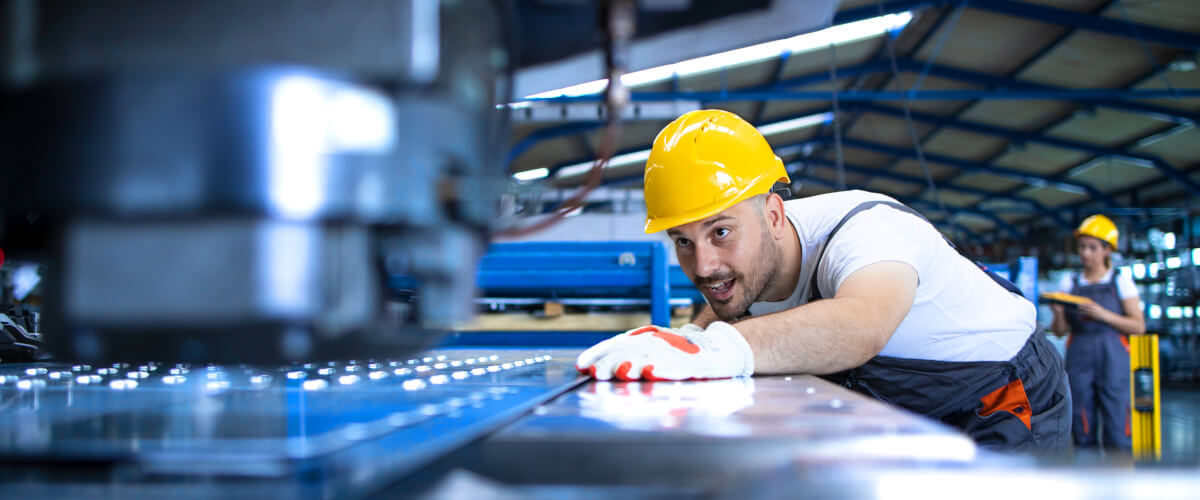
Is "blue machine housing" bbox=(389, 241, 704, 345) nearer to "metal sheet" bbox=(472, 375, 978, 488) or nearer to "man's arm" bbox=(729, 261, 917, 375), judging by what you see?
"man's arm" bbox=(729, 261, 917, 375)

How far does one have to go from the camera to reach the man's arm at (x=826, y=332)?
3.78 feet

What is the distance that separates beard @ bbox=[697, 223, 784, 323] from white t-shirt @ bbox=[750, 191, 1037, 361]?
0.23 feet

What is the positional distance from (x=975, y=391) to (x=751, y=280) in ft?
1.72

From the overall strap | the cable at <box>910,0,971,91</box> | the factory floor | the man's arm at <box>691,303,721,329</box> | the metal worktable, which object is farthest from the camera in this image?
the cable at <box>910,0,971,91</box>

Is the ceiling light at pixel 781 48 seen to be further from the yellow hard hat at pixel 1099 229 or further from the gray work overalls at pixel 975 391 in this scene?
the gray work overalls at pixel 975 391

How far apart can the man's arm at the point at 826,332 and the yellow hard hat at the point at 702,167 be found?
37 centimetres

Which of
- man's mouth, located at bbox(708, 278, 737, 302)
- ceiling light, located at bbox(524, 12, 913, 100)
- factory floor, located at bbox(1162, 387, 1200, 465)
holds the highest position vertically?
ceiling light, located at bbox(524, 12, 913, 100)

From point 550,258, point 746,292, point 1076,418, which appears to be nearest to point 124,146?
point 746,292

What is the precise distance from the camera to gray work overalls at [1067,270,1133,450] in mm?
4645

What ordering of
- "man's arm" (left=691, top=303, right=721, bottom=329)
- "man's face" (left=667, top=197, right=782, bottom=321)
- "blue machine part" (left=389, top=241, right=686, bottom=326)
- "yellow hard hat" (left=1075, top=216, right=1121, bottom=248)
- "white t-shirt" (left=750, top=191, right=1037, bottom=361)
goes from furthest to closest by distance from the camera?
1. "yellow hard hat" (left=1075, top=216, right=1121, bottom=248)
2. "blue machine part" (left=389, top=241, right=686, bottom=326)
3. "man's arm" (left=691, top=303, right=721, bottom=329)
4. "man's face" (left=667, top=197, right=782, bottom=321)
5. "white t-shirt" (left=750, top=191, right=1037, bottom=361)

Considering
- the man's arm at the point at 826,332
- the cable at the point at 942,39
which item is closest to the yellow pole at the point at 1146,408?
the cable at the point at 942,39

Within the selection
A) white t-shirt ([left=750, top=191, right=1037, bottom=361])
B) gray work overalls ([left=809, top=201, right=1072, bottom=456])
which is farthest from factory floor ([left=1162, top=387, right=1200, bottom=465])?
white t-shirt ([left=750, top=191, right=1037, bottom=361])

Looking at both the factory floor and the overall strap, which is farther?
the factory floor

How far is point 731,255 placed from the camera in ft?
5.25
